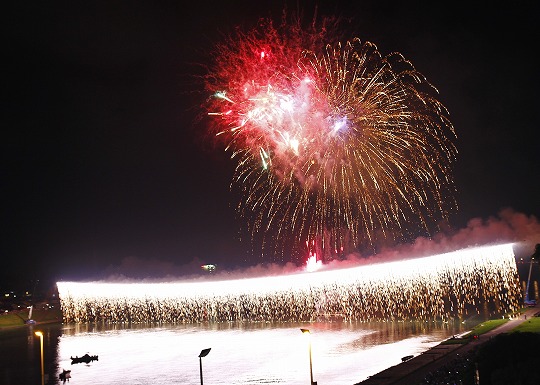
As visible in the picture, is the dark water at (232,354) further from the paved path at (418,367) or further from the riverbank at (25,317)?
the riverbank at (25,317)

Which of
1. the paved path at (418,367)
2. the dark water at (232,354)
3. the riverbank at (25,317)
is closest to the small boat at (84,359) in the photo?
the dark water at (232,354)

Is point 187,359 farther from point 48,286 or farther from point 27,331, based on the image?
point 48,286

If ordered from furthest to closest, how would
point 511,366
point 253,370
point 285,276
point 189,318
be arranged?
1. point 189,318
2. point 285,276
3. point 253,370
4. point 511,366

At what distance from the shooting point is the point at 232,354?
53469mm

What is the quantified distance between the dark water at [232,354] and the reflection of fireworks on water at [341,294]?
5.79m

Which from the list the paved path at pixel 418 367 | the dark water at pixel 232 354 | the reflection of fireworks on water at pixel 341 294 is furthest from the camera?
the reflection of fireworks on water at pixel 341 294

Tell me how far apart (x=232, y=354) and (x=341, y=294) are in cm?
7868

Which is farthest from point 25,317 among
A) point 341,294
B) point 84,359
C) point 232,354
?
point 232,354

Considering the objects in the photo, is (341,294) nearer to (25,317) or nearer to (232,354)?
(25,317)

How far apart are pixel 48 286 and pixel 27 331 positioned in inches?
1665

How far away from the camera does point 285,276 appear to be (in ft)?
219

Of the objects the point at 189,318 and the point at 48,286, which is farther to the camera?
the point at 48,286

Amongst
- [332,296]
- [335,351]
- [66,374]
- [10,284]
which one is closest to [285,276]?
[335,351]

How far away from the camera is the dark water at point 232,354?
4125cm
